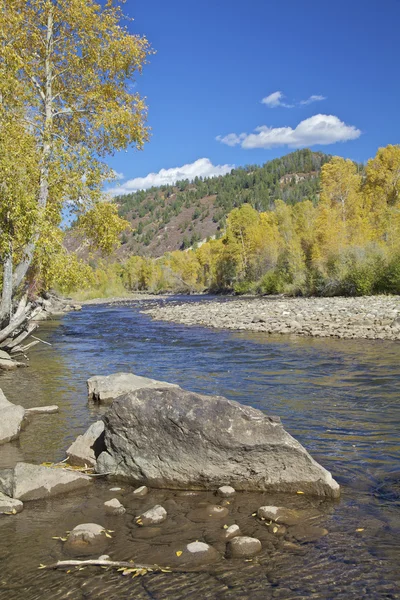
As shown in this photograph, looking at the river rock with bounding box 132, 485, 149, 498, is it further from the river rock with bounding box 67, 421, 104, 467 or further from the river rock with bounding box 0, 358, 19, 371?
the river rock with bounding box 0, 358, 19, 371

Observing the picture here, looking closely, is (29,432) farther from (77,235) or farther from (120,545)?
(77,235)

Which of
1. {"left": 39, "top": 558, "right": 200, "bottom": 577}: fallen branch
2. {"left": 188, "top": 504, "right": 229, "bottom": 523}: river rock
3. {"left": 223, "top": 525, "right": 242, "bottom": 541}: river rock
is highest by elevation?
{"left": 39, "top": 558, "right": 200, "bottom": 577}: fallen branch

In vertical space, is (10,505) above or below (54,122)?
below

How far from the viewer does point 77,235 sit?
1614 centimetres

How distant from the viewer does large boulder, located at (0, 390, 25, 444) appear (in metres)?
8.22

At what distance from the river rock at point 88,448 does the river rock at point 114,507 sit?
1.39 metres

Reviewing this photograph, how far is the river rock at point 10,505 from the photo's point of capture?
5.59 metres

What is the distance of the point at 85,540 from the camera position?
4.86 meters

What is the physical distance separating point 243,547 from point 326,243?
175 ft

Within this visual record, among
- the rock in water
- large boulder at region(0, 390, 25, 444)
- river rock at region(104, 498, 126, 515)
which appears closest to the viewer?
river rock at region(104, 498, 126, 515)

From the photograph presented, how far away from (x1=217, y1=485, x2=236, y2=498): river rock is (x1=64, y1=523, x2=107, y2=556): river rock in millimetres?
1650

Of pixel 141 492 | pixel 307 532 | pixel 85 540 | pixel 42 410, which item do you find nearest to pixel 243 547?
pixel 307 532

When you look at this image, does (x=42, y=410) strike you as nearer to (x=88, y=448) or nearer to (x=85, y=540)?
(x=88, y=448)

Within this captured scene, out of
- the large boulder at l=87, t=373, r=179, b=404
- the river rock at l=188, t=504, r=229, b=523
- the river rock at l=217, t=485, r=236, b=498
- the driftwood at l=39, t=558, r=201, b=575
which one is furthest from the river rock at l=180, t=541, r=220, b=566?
the large boulder at l=87, t=373, r=179, b=404
